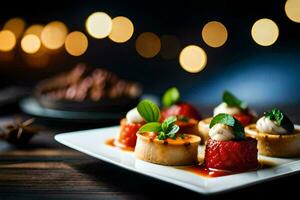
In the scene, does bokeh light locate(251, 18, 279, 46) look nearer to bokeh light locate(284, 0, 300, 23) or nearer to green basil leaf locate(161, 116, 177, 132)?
bokeh light locate(284, 0, 300, 23)

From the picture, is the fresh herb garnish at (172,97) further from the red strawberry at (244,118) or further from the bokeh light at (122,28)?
the bokeh light at (122,28)

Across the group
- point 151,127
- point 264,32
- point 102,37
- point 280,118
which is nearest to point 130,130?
point 151,127

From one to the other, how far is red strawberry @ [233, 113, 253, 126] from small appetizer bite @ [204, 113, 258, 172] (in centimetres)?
67

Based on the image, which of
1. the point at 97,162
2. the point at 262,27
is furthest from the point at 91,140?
the point at 262,27

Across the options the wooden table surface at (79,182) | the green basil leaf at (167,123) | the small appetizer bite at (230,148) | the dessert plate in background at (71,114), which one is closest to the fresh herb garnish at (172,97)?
the dessert plate in background at (71,114)

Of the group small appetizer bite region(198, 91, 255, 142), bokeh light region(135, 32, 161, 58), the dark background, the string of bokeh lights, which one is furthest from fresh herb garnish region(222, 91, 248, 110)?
bokeh light region(135, 32, 161, 58)

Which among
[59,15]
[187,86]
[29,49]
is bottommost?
[187,86]

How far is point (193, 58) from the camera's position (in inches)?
307

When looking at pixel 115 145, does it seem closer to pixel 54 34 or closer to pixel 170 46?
pixel 170 46

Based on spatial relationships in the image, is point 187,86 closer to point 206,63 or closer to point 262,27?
point 206,63

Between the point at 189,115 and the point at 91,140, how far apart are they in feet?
2.46

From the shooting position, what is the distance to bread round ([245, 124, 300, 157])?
278 cm

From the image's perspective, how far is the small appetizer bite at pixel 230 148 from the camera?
2.51 m

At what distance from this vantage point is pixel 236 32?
7219 mm
